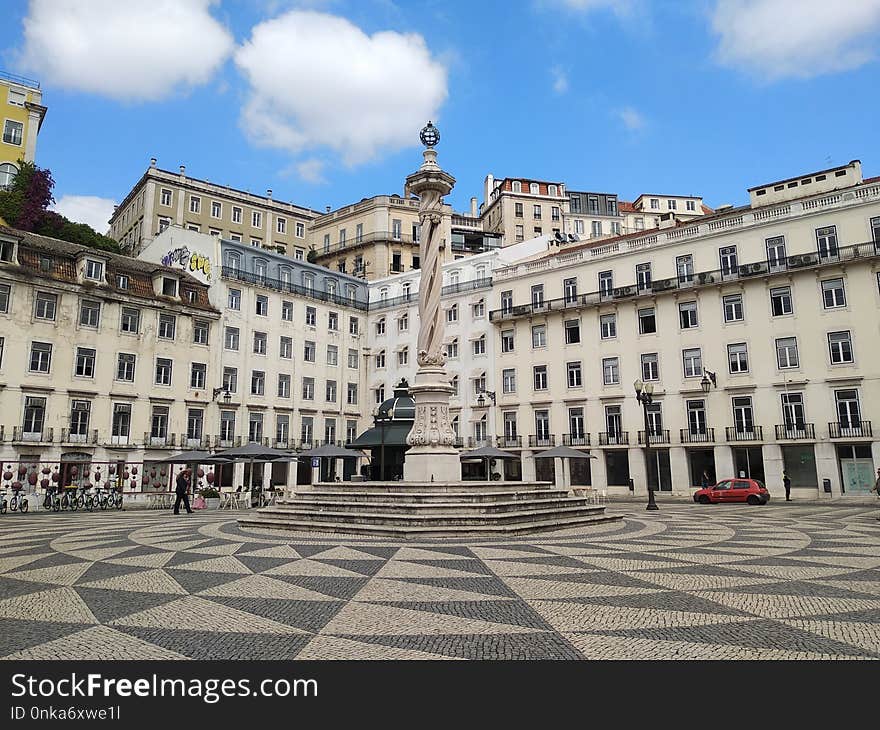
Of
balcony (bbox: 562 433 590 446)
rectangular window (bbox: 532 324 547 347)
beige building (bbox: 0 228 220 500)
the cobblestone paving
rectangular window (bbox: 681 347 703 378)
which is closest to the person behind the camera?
the cobblestone paving

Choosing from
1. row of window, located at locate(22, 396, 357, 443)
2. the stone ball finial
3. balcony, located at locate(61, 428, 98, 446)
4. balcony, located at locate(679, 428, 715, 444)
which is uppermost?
the stone ball finial

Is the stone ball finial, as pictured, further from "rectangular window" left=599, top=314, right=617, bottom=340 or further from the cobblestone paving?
"rectangular window" left=599, top=314, right=617, bottom=340

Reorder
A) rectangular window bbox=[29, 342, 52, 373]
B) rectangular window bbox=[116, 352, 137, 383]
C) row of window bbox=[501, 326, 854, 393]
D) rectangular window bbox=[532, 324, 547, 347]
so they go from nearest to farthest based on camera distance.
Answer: row of window bbox=[501, 326, 854, 393] → rectangular window bbox=[29, 342, 52, 373] → rectangular window bbox=[116, 352, 137, 383] → rectangular window bbox=[532, 324, 547, 347]

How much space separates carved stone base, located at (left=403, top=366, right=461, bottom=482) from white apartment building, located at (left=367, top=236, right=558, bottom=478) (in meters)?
24.7

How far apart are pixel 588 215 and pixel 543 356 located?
135 feet

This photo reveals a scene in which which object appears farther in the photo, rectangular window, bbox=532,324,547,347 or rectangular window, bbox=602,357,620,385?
rectangular window, bbox=532,324,547,347

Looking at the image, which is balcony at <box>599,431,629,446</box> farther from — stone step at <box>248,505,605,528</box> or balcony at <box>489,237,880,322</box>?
stone step at <box>248,505,605,528</box>

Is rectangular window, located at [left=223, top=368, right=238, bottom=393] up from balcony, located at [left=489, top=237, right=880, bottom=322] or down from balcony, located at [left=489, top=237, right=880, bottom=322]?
down

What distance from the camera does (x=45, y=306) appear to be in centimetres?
3428

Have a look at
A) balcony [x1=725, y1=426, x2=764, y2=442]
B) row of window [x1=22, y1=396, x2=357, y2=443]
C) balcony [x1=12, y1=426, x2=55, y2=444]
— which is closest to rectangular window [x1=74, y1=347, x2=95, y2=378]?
row of window [x1=22, y1=396, x2=357, y2=443]

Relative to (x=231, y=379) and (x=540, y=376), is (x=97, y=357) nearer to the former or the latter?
(x=231, y=379)

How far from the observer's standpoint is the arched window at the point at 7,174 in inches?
1849

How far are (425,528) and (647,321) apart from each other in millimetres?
29662

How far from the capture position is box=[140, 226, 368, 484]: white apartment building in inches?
1665
